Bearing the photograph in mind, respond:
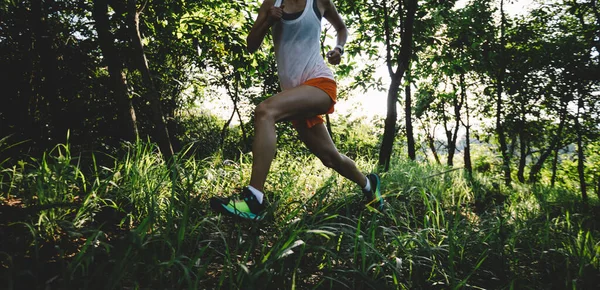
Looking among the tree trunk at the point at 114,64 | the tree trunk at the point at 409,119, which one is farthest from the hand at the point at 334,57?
the tree trunk at the point at 409,119

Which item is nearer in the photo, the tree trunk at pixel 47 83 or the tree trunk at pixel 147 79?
the tree trunk at pixel 147 79

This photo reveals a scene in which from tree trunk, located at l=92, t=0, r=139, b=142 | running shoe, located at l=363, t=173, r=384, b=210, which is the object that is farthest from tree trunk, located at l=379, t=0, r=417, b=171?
tree trunk, located at l=92, t=0, r=139, b=142

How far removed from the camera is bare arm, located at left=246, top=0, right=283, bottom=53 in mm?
1915

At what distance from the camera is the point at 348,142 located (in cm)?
1215

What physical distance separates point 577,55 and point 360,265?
10238mm

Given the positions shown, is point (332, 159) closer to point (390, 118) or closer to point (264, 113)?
point (264, 113)

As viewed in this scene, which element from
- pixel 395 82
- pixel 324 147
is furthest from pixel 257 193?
pixel 395 82

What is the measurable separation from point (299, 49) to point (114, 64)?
5.77 ft

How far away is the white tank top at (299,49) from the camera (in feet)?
6.64

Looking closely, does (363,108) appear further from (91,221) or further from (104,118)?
(91,221)

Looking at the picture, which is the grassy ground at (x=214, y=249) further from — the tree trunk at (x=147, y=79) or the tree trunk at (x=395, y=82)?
the tree trunk at (x=395, y=82)

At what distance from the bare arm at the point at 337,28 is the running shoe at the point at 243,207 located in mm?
1159

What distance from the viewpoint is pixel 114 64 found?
2738mm

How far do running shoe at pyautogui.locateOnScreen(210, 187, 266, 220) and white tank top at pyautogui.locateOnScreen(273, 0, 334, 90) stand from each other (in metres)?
0.79
